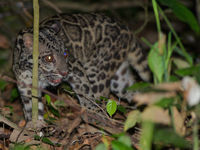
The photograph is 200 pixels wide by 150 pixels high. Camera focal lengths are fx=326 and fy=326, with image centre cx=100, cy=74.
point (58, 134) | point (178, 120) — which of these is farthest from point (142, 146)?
point (58, 134)

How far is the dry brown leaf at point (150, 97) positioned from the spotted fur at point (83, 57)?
71.0 inches

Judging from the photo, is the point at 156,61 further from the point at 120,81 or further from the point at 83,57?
the point at 120,81

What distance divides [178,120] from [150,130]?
1.52 ft

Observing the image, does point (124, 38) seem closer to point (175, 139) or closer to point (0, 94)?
point (0, 94)

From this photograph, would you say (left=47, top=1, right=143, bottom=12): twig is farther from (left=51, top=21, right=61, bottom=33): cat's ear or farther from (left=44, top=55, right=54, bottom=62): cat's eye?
(left=44, top=55, right=54, bottom=62): cat's eye

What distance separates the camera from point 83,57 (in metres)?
4.72

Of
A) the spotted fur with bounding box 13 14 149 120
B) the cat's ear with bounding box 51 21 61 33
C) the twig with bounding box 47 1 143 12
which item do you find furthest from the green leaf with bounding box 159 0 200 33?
the twig with bounding box 47 1 143 12

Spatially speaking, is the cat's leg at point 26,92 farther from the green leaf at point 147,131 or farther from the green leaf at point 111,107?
the green leaf at point 147,131

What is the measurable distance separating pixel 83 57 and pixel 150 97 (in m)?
2.84

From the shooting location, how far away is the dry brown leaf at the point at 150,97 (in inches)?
74.5

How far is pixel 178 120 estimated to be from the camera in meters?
2.36

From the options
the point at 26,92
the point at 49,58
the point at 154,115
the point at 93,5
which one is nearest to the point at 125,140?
the point at 154,115

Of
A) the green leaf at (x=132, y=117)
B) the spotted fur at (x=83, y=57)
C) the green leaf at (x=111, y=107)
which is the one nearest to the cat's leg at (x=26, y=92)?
the spotted fur at (x=83, y=57)

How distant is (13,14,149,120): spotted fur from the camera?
4.00 m
